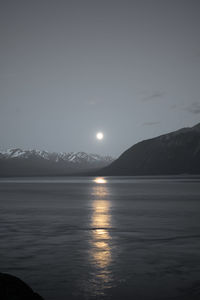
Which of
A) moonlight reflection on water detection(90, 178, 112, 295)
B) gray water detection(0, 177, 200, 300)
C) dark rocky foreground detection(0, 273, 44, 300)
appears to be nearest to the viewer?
dark rocky foreground detection(0, 273, 44, 300)

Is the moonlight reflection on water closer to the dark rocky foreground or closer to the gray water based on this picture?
the gray water

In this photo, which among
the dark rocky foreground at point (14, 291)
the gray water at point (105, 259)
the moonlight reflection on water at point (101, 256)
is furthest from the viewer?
the moonlight reflection on water at point (101, 256)

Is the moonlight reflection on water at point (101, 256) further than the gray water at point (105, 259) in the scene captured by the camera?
Yes

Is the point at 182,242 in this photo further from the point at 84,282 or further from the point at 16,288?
the point at 16,288

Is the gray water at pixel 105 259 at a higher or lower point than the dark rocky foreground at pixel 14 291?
lower

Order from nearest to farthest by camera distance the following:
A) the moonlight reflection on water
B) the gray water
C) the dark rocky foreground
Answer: the dark rocky foreground → the gray water → the moonlight reflection on water

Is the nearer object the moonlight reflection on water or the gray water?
the gray water

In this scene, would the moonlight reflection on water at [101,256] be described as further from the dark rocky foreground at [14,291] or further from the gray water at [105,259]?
the dark rocky foreground at [14,291]

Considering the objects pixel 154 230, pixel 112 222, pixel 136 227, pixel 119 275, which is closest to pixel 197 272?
pixel 119 275

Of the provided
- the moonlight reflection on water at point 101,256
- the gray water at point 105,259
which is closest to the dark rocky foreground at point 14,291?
the gray water at point 105,259

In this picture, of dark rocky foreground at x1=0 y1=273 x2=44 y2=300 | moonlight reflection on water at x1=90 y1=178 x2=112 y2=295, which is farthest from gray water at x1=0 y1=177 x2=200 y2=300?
dark rocky foreground at x1=0 y1=273 x2=44 y2=300

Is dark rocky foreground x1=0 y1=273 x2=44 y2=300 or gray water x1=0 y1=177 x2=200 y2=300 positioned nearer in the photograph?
dark rocky foreground x1=0 y1=273 x2=44 y2=300

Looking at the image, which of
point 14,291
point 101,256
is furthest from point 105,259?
point 14,291

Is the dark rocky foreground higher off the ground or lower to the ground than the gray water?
higher
